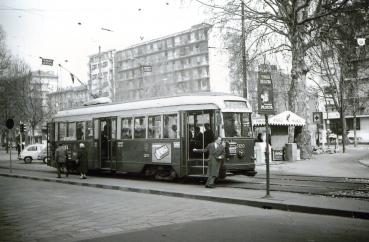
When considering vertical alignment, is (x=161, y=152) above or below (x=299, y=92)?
below

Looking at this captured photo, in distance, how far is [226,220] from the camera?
9.09 meters

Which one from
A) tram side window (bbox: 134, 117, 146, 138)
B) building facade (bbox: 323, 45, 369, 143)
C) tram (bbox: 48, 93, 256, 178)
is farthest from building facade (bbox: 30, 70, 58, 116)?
tram side window (bbox: 134, 117, 146, 138)

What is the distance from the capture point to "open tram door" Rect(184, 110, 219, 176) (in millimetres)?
15867

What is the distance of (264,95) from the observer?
12.2m

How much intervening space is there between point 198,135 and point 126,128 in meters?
4.12

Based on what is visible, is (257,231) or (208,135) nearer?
(257,231)

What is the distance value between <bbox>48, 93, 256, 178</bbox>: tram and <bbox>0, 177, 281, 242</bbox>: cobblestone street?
3.15 m

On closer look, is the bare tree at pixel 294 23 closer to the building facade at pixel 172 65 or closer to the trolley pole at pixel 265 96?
the trolley pole at pixel 265 96

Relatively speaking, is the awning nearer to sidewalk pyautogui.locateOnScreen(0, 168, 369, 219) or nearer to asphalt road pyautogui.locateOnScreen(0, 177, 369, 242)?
sidewalk pyautogui.locateOnScreen(0, 168, 369, 219)

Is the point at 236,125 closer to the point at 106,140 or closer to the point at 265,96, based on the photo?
the point at 265,96

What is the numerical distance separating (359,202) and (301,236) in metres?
3.98

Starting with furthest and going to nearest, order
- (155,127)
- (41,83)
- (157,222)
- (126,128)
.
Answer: (41,83) → (126,128) → (155,127) → (157,222)

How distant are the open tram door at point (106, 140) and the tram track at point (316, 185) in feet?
17.3

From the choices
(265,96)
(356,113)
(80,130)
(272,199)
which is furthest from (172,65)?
(272,199)
